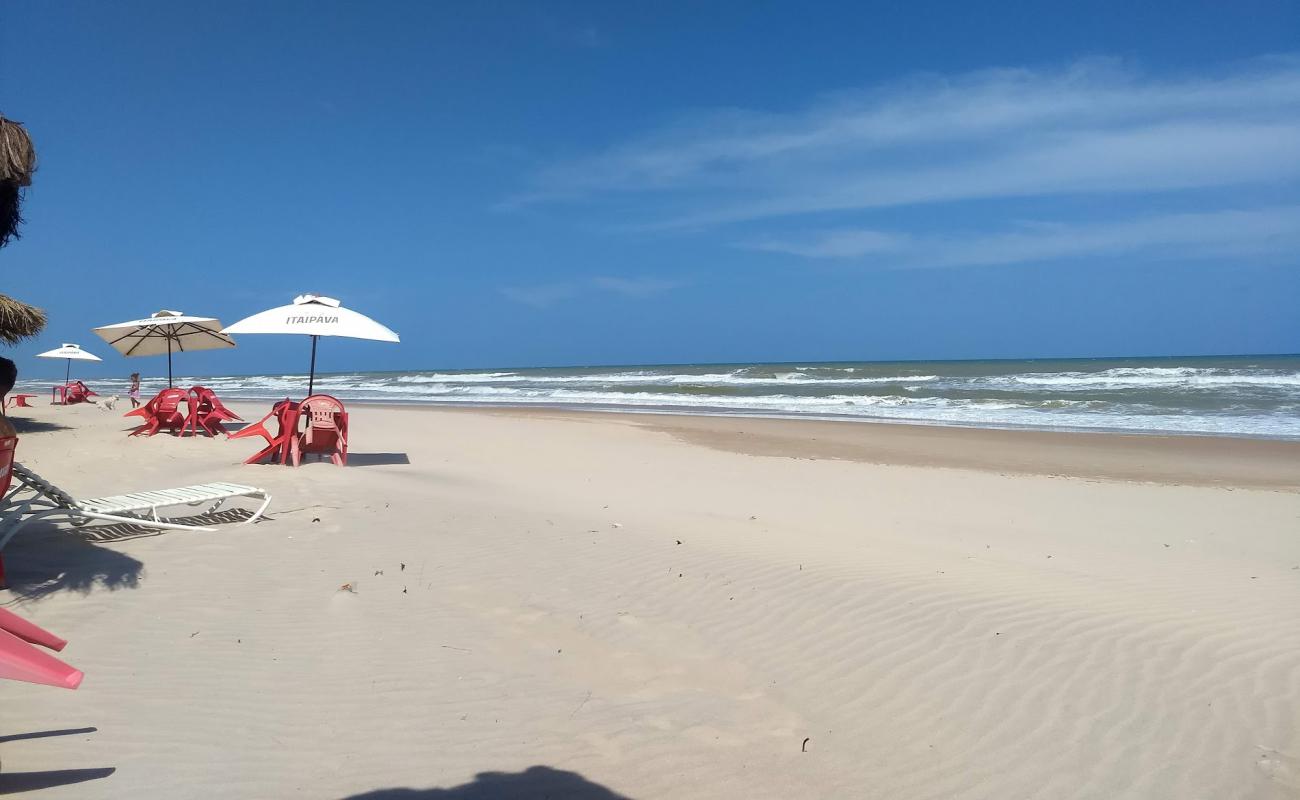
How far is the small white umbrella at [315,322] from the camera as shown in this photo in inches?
358

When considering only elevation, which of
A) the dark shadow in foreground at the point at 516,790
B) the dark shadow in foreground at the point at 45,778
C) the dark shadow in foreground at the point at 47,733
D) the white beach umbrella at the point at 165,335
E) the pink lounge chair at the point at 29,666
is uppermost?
the white beach umbrella at the point at 165,335

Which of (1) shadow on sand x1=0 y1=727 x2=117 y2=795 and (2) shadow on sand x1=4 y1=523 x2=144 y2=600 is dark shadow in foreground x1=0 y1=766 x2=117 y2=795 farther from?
(2) shadow on sand x1=4 y1=523 x2=144 y2=600

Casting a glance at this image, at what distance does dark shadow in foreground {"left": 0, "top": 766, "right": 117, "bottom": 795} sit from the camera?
2660 millimetres

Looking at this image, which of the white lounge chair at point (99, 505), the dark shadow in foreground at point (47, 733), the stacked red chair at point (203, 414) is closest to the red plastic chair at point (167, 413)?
the stacked red chair at point (203, 414)

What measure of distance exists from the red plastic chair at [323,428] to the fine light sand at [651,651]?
975 millimetres

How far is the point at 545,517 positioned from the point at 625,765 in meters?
4.07

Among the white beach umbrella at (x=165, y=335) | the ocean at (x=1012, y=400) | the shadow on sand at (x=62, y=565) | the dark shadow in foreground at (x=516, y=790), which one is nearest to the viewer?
the dark shadow in foreground at (x=516, y=790)

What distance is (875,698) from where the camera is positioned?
3754 millimetres

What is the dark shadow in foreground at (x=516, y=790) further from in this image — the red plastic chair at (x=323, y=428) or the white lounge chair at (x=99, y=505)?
the red plastic chair at (x=323, y=428)

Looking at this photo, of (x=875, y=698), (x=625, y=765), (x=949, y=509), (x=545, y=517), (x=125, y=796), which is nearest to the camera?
(x=125, y=796)

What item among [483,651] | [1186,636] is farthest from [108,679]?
[1186,636]

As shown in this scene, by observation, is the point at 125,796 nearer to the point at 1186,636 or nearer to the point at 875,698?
the point at 875,698

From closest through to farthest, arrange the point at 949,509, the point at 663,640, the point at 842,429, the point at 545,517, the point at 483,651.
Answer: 1. the point at 483,651
2. the point at 663,640
3. the point at 545,517
4. the point at 949,509
5. the point at 842,429

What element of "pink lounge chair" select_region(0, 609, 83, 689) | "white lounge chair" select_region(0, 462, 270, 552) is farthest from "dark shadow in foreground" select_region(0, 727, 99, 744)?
"white lounge chair" select_region(0, 462, 270, 552)
